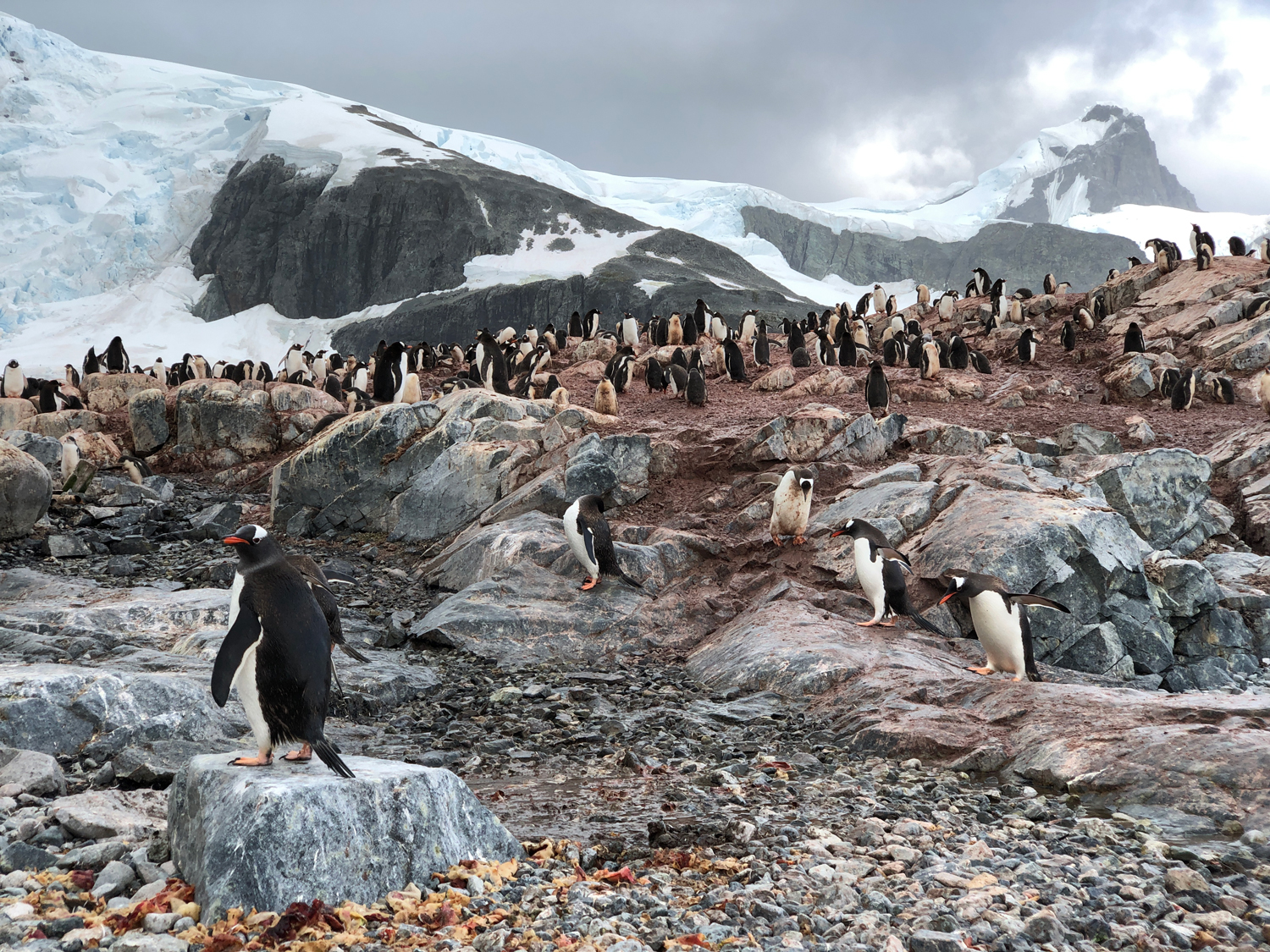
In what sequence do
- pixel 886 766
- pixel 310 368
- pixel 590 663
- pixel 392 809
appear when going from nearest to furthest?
→ pixel 392 809, pixel 886 766, pixel 590 663, pixel 310 368

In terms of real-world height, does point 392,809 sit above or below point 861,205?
below

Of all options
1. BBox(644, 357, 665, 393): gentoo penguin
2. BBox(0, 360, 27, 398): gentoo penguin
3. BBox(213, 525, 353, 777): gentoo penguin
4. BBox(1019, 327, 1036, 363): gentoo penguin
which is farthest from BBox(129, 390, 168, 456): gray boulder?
BBox(1019, 327, 1036, 363): gentoo penguin

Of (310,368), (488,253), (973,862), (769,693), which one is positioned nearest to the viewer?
(973,862)

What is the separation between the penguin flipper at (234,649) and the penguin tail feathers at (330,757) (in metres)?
0.46

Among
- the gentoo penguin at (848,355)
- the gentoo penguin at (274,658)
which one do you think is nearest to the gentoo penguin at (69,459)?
A: the gentoo penguin at (274,658)

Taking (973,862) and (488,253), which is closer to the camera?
(973,862)

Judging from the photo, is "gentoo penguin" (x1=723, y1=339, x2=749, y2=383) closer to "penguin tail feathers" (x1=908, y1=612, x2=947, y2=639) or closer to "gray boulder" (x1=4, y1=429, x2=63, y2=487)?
"penguin tail feathers" (x1=908, y1=612, x2=947, y2=639)

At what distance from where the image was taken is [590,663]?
26.9 ft

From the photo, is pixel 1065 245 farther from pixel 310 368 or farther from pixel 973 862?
pixel 973 862

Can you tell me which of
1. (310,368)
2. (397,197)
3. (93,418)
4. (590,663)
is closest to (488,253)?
(397,197)

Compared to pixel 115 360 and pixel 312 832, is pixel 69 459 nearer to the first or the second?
pixel 115 360

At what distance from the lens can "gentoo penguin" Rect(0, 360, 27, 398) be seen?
25.2 meters

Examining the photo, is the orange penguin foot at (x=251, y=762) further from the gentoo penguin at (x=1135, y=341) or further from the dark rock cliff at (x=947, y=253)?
the dark rock cliff at (x=947, y=253)

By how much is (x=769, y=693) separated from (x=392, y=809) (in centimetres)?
406
